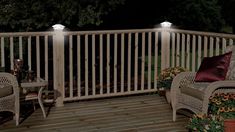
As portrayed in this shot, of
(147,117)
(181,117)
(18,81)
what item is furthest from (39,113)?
(181,117)

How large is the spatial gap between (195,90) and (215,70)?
1.26ft

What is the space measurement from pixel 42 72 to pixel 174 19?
3758 millimetres

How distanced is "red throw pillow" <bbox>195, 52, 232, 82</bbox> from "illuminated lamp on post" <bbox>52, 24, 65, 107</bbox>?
1.89 metres

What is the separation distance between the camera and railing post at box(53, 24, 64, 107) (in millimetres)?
6578

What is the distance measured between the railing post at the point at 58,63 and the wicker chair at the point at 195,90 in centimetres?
163

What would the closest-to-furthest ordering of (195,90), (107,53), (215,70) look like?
(195,90) → (215,70) → (107,53)

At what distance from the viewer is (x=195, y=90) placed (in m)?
5.52

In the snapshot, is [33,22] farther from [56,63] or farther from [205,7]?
[205,7]

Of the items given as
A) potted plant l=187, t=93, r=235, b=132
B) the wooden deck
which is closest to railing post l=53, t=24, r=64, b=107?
the wooden deck

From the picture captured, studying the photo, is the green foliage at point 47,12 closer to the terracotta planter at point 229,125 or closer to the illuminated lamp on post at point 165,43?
the illuminated lamp on post at point 165,43

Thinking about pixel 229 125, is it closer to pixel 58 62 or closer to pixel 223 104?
pixel 223 104

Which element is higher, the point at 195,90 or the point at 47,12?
the point at 47,12

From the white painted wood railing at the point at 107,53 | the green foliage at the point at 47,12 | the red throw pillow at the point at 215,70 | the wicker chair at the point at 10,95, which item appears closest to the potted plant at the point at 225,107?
the red throw pillow at the point at 215,70

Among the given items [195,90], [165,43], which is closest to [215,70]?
[195,90]
